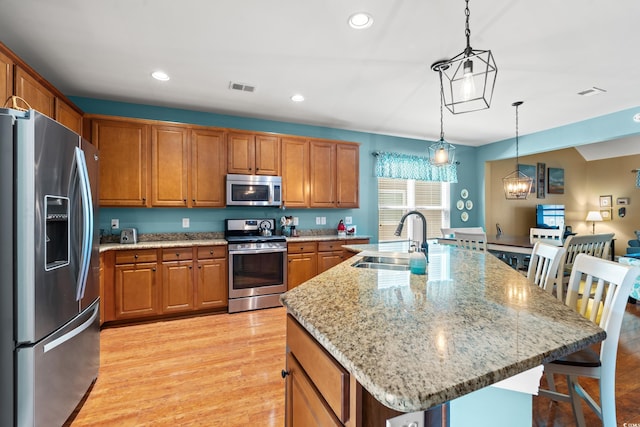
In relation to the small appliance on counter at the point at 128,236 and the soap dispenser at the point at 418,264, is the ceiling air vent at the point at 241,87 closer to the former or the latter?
the small appliance on counter at the point at 128,236

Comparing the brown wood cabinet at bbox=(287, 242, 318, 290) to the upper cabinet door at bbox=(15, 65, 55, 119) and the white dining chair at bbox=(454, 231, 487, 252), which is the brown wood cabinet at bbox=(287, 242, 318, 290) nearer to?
the white dining chair at bbox=(454, 231, 487, 252)

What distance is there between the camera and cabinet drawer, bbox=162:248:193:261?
3332mm

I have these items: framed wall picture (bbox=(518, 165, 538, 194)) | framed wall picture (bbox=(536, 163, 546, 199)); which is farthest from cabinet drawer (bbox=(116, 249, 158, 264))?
framed wall picture (bbox=(536, 163, 546, 199))

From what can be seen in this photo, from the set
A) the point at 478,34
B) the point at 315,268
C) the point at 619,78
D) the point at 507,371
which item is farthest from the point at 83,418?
the point at 619,78

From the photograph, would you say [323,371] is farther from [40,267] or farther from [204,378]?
[204,378]

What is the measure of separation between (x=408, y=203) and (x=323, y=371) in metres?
4.95

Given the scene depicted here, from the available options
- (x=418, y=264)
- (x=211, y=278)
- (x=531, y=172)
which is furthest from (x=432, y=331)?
(x=531, y=172)

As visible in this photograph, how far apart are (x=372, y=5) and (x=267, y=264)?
289 cm

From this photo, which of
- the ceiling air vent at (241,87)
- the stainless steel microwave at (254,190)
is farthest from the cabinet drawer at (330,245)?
the ceiling air vent at (241,87)

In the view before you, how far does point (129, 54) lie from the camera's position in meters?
2.56

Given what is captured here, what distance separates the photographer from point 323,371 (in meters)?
0.87

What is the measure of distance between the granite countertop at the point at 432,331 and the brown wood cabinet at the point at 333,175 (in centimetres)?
290

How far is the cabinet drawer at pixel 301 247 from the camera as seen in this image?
3.91 m

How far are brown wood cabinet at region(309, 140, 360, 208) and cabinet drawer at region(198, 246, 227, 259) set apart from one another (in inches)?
54.5
